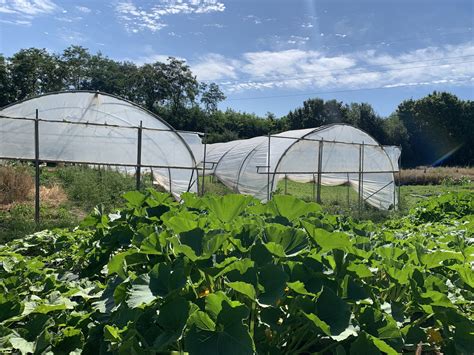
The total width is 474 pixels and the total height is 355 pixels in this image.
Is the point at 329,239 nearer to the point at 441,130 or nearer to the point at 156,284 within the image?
the point at 156,284

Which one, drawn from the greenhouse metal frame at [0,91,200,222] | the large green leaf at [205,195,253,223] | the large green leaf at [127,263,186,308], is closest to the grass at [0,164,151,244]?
the greenhouse metal frame at [0,91,200,222]

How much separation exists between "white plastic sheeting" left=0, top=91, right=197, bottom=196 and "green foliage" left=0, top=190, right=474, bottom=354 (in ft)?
26.9

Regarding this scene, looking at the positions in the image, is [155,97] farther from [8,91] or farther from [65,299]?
[65,299]

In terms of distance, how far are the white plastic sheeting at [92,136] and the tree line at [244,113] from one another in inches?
1222

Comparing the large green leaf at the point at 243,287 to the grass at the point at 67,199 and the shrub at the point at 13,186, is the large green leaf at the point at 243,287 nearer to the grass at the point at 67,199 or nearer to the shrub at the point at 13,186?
the grass at the point at 67,199

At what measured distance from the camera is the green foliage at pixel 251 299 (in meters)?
1.06

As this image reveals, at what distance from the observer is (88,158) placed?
10789mm

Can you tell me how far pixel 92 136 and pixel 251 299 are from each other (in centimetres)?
1027

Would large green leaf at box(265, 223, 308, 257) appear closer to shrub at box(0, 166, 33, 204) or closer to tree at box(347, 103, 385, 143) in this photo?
shrub at box(0, 166, 33, 204)

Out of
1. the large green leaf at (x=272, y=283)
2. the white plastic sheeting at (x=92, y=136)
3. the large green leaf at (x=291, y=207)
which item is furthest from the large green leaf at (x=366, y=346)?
the white plastic sheeting at (x=92, y=136)

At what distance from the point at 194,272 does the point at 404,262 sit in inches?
29.0

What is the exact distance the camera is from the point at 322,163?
13.8 m

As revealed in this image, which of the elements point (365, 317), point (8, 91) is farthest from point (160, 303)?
point (8, 91)

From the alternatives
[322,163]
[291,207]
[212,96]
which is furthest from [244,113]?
[291,207]
